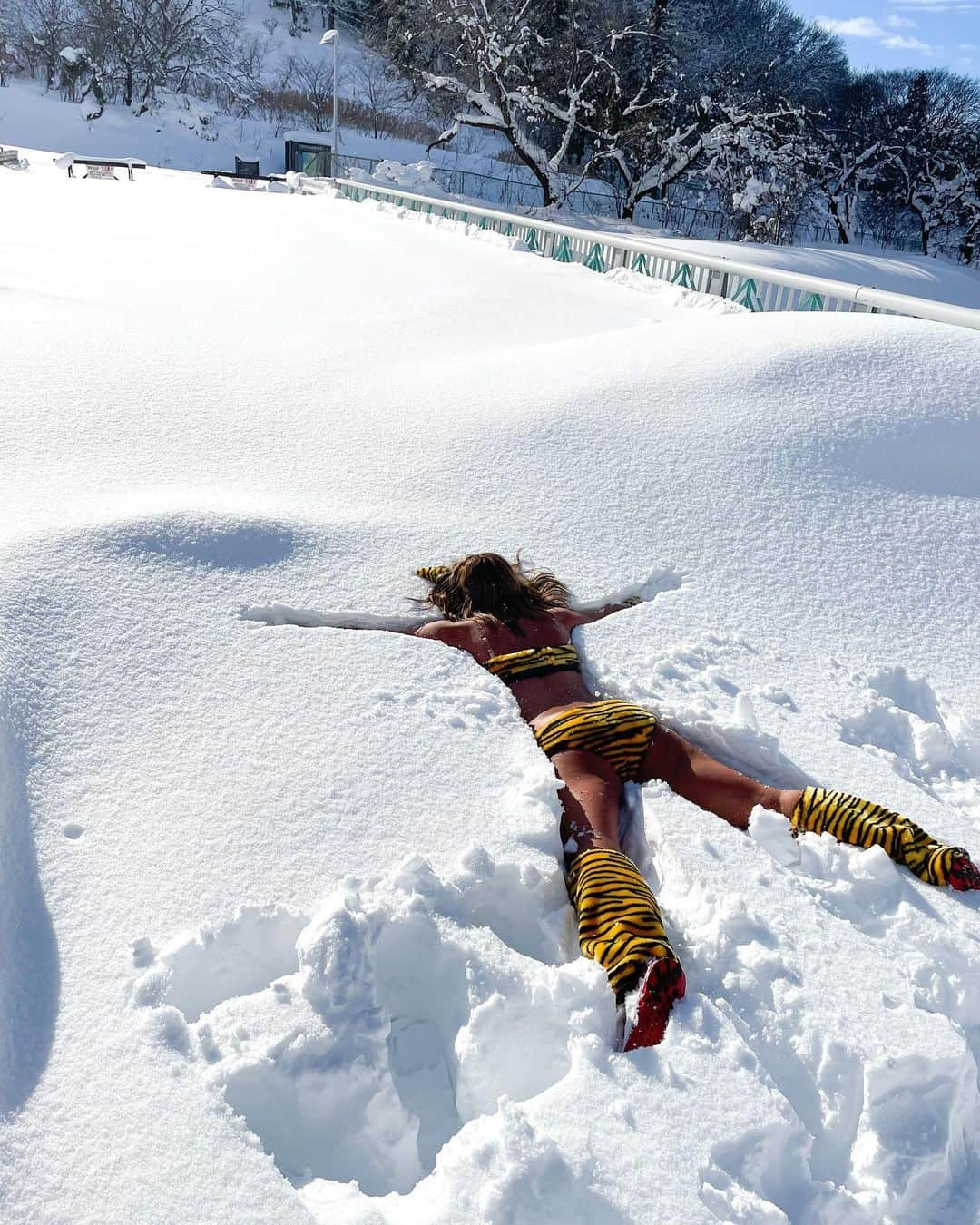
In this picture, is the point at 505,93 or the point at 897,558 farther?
the point at 505,93

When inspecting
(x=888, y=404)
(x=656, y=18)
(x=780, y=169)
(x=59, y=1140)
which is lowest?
(x=59, y=1140)

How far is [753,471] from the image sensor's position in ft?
12.6

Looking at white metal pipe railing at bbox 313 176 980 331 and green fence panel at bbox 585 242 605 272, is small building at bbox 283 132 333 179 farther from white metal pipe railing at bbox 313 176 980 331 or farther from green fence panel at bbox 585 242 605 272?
green fence panel at bbox 585 242 605 272

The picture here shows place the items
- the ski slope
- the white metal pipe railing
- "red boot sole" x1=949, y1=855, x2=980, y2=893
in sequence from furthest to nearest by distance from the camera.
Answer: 1. the white metal pipe railing
2. "red boot sole" x1=949, y1=855, x2=980, y2=893
3. the ski slope

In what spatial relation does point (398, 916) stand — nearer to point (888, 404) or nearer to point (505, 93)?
point (888, 404)

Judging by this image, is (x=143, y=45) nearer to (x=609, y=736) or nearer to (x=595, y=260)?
(x=595, y=260)

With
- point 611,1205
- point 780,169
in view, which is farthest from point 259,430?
point 780,169

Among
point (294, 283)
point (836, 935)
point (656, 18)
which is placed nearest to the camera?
point (836, 935)

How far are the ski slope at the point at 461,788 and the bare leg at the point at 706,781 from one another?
71 mm

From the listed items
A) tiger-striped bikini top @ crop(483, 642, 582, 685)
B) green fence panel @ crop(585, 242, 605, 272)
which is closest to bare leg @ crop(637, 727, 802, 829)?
tiger-striped bikini top @ crop(483, 642, 582, 685)

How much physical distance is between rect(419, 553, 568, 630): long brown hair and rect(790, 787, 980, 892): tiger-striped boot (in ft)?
3.36

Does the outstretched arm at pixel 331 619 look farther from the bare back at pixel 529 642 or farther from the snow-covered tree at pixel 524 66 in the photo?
the snow-covered tree at pixel 524 66

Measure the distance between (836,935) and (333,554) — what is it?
199 centimetres

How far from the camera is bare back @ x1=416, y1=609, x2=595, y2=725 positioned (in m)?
2.65
